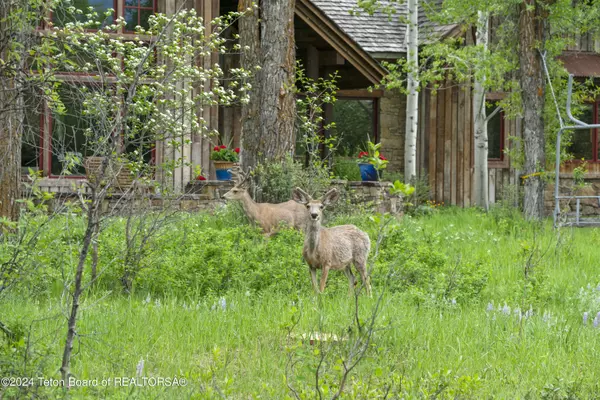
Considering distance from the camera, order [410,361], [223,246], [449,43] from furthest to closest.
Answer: [449,43] < [223,246] < [410,361]

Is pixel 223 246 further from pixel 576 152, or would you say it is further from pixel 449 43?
pixel 576 152

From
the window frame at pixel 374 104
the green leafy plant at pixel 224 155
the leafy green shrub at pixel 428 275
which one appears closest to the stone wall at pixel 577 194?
the window frame at pixel 374 104

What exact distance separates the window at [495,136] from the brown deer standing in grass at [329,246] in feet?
50.5

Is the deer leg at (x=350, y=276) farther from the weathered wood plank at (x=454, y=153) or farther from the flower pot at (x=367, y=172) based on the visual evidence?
the weathered wood plank at (x=454, y=153)

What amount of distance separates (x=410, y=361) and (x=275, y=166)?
8770 mm

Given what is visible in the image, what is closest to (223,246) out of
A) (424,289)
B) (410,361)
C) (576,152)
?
(424,289)

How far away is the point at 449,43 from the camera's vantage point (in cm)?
2045

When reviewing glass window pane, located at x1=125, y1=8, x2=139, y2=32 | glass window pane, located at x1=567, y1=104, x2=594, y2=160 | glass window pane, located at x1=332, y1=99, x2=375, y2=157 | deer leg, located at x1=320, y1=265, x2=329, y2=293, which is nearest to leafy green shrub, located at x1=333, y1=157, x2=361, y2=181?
glass window pane, located at x1=332, y1=99, x2=375, y2=157

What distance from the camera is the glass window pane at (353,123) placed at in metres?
22.9

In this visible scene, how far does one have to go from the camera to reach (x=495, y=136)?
80.0 feet

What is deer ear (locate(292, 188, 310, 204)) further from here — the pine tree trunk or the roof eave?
the roof eave

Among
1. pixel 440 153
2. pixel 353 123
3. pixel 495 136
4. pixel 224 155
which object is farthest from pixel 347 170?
pixel 495 136

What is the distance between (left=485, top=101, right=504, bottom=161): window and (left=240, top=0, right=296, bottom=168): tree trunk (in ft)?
32.9

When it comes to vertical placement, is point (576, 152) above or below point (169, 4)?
below
